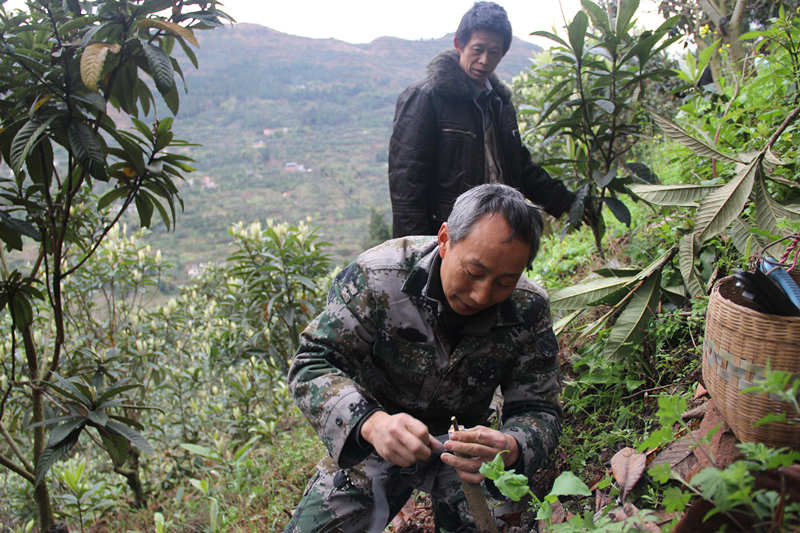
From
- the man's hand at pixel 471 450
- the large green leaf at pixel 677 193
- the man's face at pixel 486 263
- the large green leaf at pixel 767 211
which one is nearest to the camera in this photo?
the man's hand at pixel 471 450

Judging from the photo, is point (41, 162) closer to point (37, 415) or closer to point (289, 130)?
point (37, 415)

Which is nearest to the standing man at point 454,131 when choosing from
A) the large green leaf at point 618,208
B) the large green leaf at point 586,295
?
the large green leaf at point 618,208

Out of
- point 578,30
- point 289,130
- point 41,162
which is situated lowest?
point 41,162

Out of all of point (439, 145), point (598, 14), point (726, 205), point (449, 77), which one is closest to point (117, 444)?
point (439, 145)

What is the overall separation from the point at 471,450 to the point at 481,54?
1838mm

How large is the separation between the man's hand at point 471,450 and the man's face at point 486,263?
330 mm

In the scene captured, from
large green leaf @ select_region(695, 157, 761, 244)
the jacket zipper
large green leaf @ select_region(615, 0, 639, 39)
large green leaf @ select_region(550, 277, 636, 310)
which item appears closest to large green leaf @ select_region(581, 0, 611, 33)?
large green leaf @ select_region(615, 0, 639, 39)

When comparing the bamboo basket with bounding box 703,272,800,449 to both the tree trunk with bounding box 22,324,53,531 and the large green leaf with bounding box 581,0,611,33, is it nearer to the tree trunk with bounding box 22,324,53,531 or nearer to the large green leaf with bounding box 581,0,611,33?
the large green leaf with bounding box 581,0,611,33

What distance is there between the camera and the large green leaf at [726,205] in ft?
5.62

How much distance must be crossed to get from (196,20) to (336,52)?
3311 inches

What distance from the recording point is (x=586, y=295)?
2.13m

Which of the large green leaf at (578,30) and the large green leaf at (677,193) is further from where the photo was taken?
the large green leaf at (578,30)

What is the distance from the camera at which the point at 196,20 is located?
206cm

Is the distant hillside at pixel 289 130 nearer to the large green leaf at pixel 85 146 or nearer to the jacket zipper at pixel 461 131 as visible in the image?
the jacket zipper at pixel 461 131
